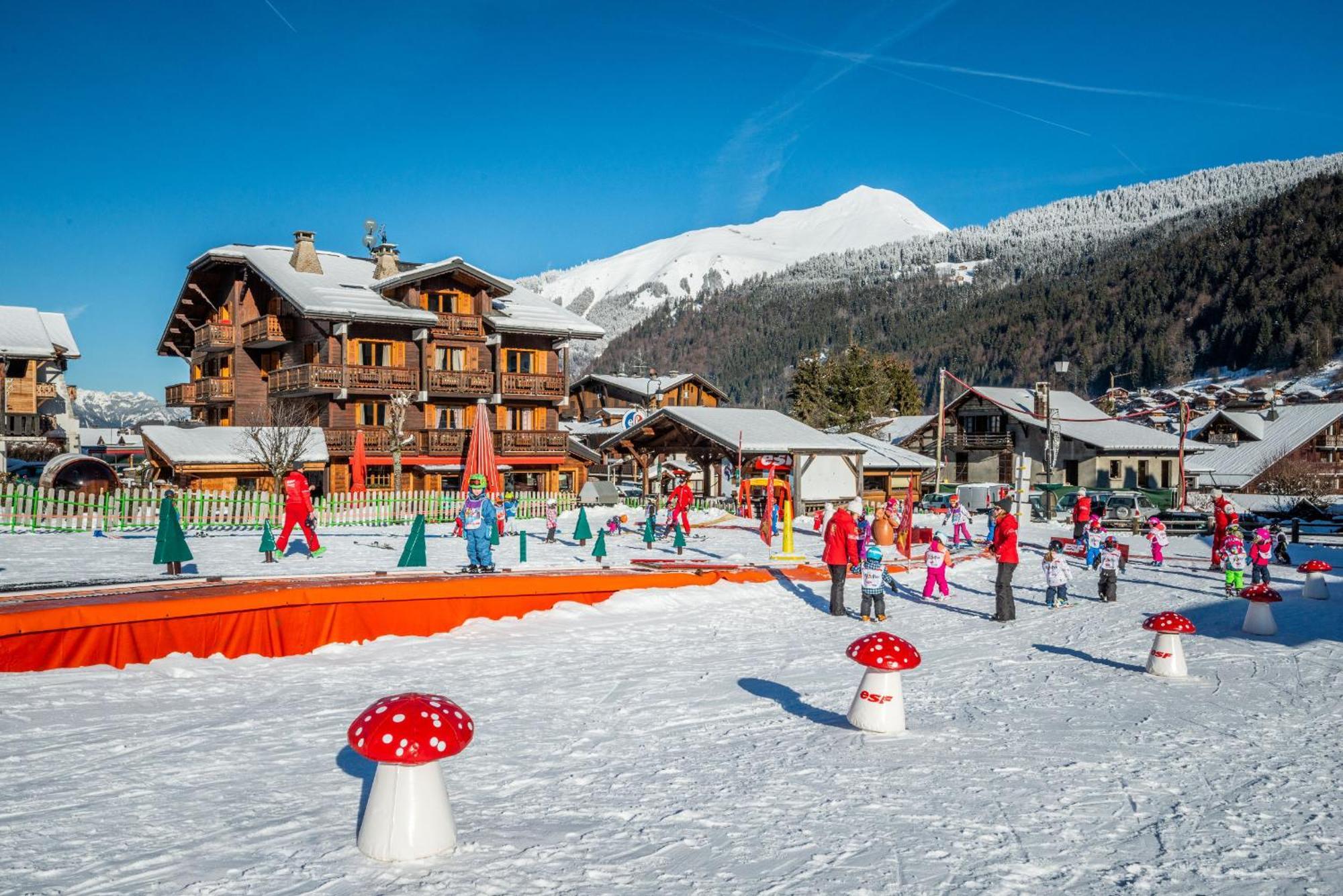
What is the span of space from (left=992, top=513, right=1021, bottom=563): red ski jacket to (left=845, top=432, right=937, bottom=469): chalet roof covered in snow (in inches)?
1028

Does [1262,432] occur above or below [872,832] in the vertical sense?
above

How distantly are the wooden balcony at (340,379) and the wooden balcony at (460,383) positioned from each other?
713 mm

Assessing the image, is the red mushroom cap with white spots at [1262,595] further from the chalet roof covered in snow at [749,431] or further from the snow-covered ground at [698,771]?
the chalet roof covered in snow at [749,431]

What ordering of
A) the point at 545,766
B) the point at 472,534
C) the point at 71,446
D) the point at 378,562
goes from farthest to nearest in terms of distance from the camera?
the point at 71,446 → the point at 378,562 → the point at 472,534 → the point at 545,766

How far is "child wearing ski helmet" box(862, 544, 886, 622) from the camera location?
568 inches

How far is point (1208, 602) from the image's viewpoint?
17078 mm

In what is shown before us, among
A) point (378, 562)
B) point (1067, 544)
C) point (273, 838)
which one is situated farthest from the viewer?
point (1067, 544)

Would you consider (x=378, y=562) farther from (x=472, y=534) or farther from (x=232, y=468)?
(x=232, y=468)

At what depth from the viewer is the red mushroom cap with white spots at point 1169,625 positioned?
11023 millimetres

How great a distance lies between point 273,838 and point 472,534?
373 inches

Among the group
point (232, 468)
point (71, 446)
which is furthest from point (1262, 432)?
point (71, 446)

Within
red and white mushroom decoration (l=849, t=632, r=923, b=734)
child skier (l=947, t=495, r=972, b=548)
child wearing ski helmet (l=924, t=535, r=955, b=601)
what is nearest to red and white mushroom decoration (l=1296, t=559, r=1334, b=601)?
child wearing ski helmet (l=924, t=535, r=955, b=601)

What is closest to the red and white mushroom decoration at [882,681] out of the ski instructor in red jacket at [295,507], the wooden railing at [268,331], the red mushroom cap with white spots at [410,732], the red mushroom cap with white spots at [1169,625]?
the red mushroom cap with white spots at [410,732]

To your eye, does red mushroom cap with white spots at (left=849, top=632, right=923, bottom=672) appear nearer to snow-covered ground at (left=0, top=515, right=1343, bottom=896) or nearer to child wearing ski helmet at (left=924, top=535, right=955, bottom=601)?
snow-covered ground at (left=0, top=515, right=1343, bottom=896)
